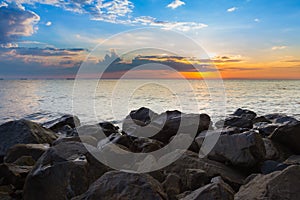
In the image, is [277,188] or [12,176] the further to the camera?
[12,176]

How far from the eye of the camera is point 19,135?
26.7 feet

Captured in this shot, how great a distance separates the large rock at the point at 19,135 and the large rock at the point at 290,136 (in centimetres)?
618

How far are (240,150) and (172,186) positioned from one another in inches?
66.0

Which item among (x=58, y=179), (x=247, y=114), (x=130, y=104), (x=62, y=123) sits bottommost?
(x=130, y=104)

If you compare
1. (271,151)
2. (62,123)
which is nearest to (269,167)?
(271,151)

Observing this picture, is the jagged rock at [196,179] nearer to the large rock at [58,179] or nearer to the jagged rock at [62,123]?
the large rock at [58,179]

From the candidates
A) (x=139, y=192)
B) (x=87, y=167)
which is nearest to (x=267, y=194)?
(x=139, y=192)

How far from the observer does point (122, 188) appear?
3.68m

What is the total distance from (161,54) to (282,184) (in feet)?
12.1

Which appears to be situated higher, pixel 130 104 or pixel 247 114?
pixel 247 114

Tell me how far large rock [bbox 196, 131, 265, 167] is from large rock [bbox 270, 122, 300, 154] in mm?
1687

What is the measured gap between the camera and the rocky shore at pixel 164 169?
12.2 feet

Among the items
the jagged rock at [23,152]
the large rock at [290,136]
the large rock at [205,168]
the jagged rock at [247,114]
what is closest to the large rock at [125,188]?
the large rock at [205,168]

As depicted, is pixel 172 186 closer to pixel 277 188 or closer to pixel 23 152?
pixel 277 188
